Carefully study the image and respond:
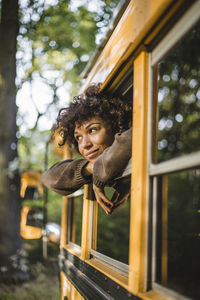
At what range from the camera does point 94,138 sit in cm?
218

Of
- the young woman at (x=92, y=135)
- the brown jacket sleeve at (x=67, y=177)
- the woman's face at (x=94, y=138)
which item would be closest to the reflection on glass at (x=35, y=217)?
the brown jacket sleeve at (x=67, y=177)

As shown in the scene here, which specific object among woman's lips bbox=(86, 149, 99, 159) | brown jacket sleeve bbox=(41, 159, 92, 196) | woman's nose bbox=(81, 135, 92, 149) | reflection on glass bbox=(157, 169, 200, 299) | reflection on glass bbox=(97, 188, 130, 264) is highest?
woman's nose bbox=(81, 135, 92, 149)

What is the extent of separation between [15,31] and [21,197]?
13.2 feet

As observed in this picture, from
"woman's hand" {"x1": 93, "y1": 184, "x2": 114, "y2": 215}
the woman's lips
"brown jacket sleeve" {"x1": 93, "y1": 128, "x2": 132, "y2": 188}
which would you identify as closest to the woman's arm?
"brown jacket sleeve" {"x1": 93, "y1": 128, "x2": 132, "y2": 188}

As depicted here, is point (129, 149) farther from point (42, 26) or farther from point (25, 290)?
point (42, 26)

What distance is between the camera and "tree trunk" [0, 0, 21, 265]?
21.7 feet

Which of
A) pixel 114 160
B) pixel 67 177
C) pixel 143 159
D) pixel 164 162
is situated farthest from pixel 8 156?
pixel 164 162

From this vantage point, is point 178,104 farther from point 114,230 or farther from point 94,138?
point 114,230

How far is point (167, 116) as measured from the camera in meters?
7.57

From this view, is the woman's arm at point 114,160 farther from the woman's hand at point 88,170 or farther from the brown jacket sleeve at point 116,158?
the woman's hand at point 88,170

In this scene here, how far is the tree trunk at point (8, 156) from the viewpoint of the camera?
6609 millimetres

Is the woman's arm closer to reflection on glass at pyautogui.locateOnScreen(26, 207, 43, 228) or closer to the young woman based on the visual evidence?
the young woman

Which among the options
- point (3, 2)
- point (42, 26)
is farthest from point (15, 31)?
point (42, 26)

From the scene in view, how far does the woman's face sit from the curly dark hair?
0.04 m
